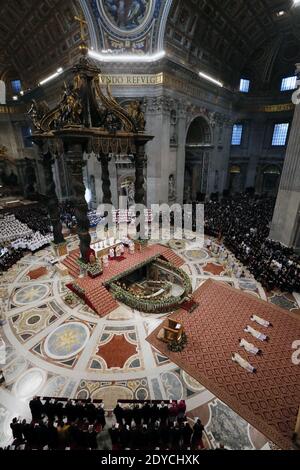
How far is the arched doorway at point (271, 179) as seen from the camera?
29.6 metres

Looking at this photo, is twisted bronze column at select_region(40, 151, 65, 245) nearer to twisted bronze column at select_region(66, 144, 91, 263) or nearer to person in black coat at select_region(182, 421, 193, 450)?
twisted bronze column at select_region(66, 144, 91, 263)

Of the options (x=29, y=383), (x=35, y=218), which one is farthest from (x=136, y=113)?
(x=35, y=218)

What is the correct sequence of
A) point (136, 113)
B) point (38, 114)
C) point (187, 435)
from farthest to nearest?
point (136, 113) < point (38, 114) < point (187, 435)

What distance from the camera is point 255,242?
15719 millimetres

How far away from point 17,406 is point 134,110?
1236 centimetres

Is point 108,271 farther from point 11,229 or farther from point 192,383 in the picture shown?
point 11,229

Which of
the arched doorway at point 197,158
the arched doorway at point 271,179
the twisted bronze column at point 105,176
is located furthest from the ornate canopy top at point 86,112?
the arched doorway at point 271,179

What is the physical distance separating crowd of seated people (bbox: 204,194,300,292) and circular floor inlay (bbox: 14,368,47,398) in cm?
1058

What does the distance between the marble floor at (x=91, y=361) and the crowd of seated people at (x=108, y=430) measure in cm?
67

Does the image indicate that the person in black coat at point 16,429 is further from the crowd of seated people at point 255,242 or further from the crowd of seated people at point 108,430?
the crowd of seated people at point 255,242

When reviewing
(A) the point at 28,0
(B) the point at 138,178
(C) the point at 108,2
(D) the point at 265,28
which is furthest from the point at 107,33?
(D) the point at 265,28

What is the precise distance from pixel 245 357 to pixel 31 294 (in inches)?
390

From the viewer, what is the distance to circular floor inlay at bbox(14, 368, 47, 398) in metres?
6.83
